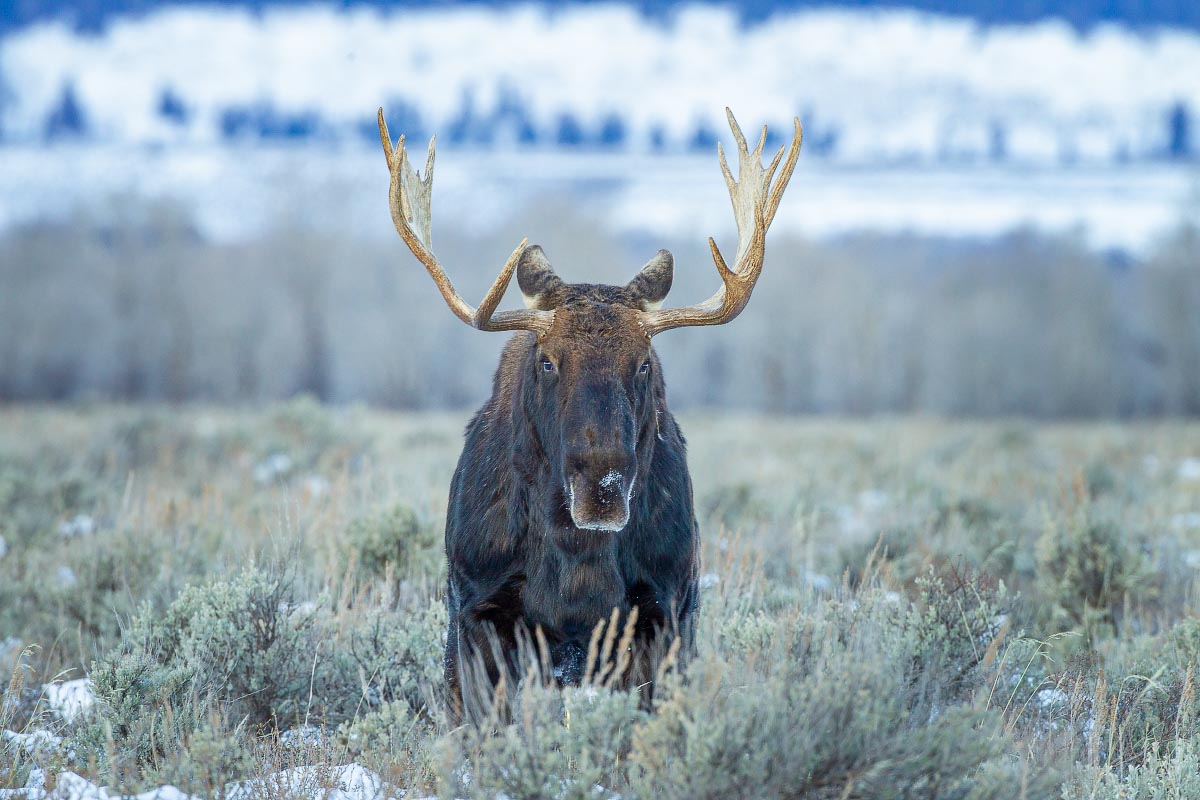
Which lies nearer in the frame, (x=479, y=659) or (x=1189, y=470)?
(x=479, y=659)

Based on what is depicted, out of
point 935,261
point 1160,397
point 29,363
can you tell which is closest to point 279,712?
point 29,363

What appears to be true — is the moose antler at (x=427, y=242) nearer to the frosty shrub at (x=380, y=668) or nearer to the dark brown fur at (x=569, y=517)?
the dark brown fur at (x=569, y=517)

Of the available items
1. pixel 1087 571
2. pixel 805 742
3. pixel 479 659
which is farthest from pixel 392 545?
pixel 1087 571

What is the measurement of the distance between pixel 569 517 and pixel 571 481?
0.32 meters

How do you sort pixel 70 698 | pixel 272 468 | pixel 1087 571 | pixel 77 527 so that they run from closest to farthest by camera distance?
pixel 70 698 → pixel 1087 571 → pixel 77 527 → pixel 272 468

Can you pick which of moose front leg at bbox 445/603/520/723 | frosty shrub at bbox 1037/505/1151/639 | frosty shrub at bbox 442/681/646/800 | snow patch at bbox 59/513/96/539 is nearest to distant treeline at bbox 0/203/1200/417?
snow patch at bbox 59/513/96/539

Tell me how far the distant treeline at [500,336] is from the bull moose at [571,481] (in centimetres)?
3913

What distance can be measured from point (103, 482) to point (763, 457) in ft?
32.1

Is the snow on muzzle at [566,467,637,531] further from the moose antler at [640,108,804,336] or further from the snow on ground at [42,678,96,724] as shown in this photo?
the snow on ground at [42,678,96,724]

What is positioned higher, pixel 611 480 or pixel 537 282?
pixel 537 282

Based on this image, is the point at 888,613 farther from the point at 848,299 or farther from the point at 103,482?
the point at 848,299

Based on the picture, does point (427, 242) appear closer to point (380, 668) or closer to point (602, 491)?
point (602, 491)

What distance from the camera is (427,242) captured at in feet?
14.8

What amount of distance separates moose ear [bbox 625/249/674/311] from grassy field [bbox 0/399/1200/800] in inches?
53.9
